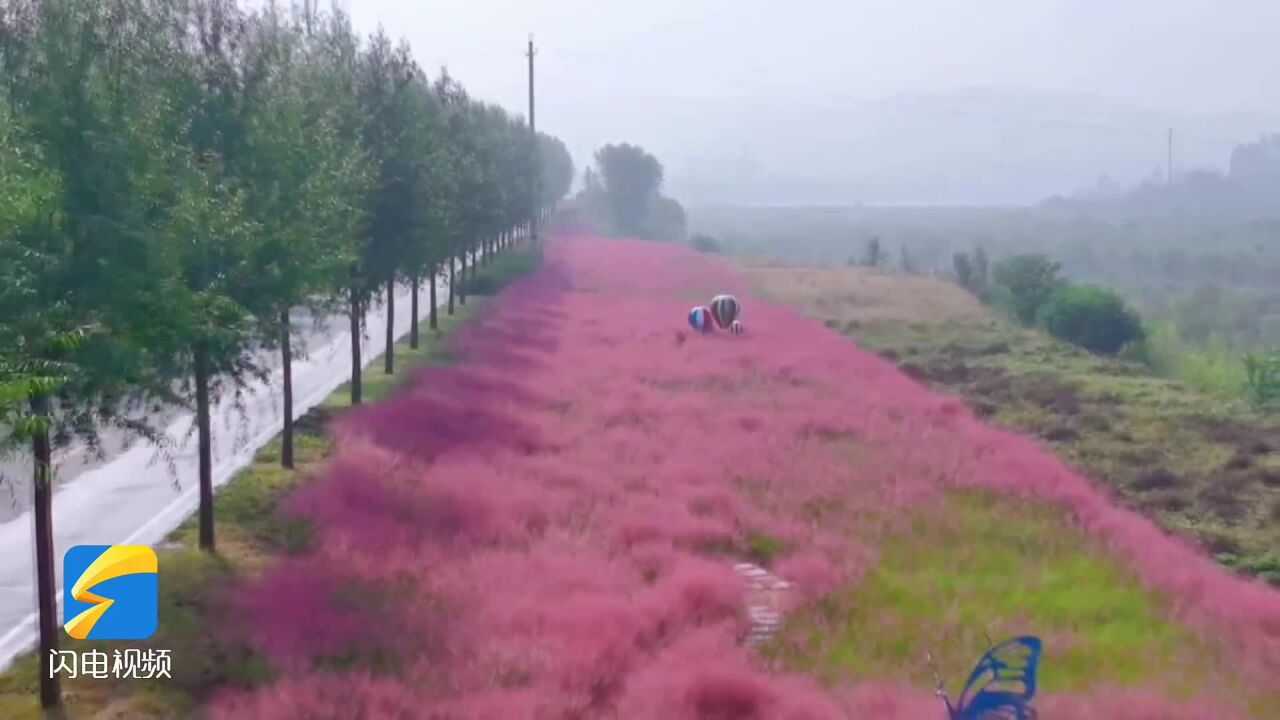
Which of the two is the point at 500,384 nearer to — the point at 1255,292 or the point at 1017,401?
the point at 1017,401

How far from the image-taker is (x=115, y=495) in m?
19.4

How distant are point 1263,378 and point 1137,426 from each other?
1062cm

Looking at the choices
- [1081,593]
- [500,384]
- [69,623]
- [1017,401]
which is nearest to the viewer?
[69,623]

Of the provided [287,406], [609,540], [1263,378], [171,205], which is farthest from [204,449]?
[1263,378]

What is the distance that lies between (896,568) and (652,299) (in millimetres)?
42003

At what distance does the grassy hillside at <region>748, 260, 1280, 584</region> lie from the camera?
24016 millimetres

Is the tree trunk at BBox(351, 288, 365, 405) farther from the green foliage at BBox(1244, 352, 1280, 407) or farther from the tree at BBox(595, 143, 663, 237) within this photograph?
the tree at BBox(595, 143, 663, 237)

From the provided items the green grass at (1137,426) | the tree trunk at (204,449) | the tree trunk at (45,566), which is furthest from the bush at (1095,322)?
the tree trunk at (45,566)

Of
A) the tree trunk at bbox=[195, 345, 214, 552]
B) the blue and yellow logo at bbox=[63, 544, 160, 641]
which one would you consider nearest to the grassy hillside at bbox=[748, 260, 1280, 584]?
the tree trunk at bbox=[195, 345, 214, 552]

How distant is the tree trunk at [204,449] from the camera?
1615cm

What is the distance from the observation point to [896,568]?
17.8 meters

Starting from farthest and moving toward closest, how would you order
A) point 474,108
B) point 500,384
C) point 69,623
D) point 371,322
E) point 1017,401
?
point 474,108
point 371,322
point 1017,401
point 500,384
point 69,623

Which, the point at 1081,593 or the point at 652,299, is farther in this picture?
the point at 652,299

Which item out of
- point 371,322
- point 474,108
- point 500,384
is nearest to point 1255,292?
point 474,108
